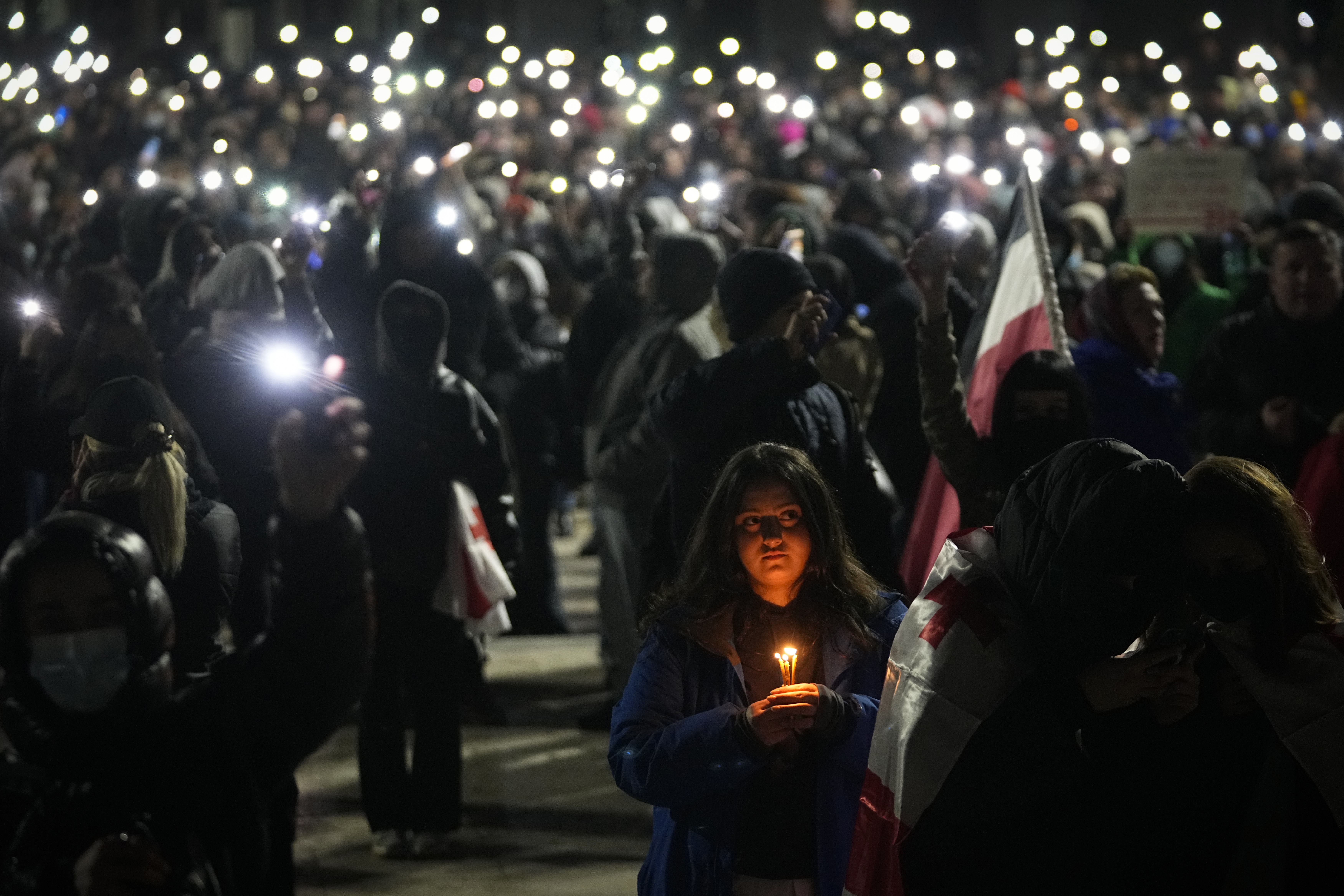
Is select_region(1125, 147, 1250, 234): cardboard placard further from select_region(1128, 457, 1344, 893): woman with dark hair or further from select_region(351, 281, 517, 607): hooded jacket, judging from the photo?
select_region(1128, 457, 1344, 893): woman with dark hair

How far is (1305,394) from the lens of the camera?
701 cm

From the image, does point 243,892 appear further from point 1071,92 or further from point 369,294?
point 1071,92

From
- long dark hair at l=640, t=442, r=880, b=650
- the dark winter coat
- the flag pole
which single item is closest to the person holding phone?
the dark winter coat

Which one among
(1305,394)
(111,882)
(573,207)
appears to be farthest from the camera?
(573,207)

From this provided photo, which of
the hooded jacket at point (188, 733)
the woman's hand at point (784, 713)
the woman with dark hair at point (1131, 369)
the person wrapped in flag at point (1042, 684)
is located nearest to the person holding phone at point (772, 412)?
the woman with dark hair at point (1131, 369)

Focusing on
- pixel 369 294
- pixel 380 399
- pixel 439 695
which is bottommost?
pixel 439 695

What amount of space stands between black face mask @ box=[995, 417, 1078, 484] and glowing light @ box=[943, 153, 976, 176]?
32.3 feet

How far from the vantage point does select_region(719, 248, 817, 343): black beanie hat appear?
5.59 m

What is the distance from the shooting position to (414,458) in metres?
6.43

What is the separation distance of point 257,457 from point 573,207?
30.5 ft

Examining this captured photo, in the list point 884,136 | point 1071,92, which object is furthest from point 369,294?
point 1071,92

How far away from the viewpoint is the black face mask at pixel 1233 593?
3.26 meters

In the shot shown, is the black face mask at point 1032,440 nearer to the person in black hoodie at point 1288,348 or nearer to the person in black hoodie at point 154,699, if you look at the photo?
the person in black hoodie at point 1288,348

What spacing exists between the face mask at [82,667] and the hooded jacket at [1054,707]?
132cm
